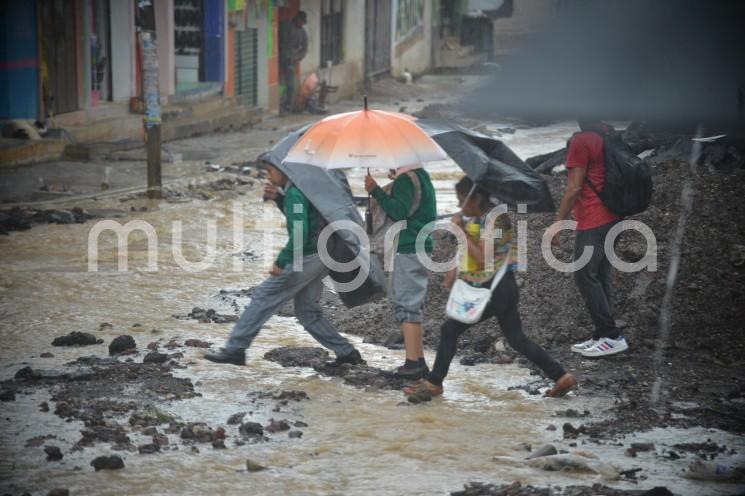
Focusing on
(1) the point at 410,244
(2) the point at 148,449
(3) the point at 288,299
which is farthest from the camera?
(3) the point at 288,299

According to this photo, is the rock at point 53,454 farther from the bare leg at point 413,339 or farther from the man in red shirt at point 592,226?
the man in red shirt at point 592,226

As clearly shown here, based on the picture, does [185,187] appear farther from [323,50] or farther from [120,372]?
[323,50]

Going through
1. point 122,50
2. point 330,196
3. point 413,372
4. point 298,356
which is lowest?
point 298,356

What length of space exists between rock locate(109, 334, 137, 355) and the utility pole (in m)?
5.89

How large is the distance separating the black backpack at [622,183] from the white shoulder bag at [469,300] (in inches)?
49.3

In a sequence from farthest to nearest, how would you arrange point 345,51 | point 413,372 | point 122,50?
1. point 345,51
2. point 122,50
3. point 413,372

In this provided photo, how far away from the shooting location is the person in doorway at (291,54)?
81.3ft

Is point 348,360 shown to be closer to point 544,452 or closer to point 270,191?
point 270,191

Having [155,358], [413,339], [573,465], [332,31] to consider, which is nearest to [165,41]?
[332,31]

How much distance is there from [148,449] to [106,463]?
0.30 meters

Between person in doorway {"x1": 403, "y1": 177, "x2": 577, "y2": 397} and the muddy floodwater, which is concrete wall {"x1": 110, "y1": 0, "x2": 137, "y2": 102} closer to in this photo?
the muddy floodwater

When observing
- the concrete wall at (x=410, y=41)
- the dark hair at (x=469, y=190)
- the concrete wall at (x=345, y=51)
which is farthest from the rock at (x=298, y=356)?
the concrete wall at (x=410, y=41)

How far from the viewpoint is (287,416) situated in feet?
20.6

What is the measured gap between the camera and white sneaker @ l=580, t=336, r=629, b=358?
7.42m
